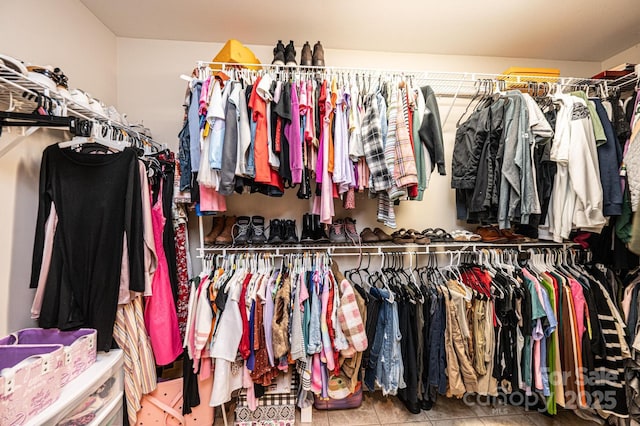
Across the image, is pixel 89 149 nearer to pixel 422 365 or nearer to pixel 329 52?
pixel 329 52

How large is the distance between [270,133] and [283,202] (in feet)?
2.40

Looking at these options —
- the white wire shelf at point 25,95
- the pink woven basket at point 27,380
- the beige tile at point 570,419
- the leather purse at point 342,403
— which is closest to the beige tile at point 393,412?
the leather purse at point 342,403

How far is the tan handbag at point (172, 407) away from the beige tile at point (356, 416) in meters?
0.72

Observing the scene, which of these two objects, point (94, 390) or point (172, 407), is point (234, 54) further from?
point (172, 407)

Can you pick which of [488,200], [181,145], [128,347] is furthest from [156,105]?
[488,200]

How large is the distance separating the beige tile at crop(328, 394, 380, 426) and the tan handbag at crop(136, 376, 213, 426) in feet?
2.36

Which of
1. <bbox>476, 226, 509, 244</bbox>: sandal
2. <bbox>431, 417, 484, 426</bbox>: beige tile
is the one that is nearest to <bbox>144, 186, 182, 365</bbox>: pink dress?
<bbox>431, 417, 484, 426</bbox>: beige tile

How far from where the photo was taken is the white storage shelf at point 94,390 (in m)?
0.91

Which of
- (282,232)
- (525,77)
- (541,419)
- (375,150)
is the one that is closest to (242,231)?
(282,232)

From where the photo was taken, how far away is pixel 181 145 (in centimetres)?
149

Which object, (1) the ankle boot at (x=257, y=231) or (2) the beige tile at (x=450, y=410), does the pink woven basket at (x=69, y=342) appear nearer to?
(1) the ankle boot at (x=257, y=231)

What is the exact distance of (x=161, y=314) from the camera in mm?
1429

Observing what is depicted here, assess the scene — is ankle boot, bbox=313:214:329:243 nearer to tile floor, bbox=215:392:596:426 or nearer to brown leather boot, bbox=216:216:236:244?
brown leather boot, bbox=216:216:236:244

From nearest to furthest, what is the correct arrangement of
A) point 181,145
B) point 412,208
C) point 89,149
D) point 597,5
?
point 89,149 < point 181,145 < point 597,5 < point 412,208
